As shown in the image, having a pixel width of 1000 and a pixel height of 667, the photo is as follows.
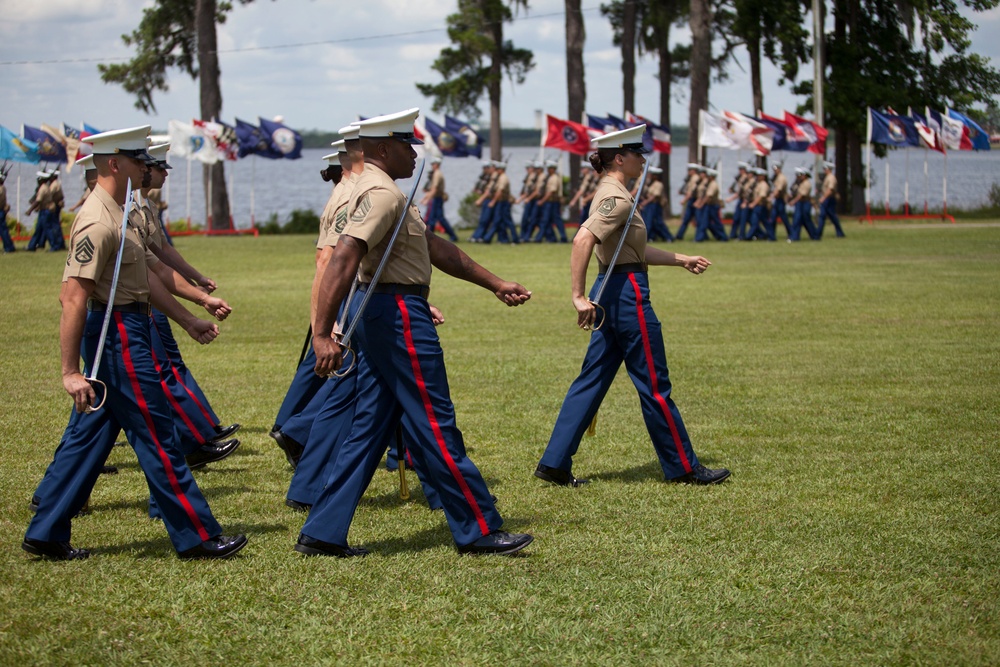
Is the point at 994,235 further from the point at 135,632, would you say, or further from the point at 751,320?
the point at 135,632

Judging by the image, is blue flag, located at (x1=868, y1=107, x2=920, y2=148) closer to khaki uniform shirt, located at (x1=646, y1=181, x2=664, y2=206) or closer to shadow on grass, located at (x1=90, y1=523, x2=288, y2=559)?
khaki uniform shirt, located at (x1=646, y1=181, x2=664, y2=206)

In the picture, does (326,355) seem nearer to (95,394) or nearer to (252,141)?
(95,394)

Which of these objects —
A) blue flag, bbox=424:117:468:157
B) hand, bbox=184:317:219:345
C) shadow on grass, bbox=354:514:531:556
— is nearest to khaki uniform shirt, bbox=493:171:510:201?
blue flag, bbox=424:117:468:157

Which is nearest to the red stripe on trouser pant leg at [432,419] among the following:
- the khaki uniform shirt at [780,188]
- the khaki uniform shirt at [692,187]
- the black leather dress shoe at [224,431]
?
the black leather dress shoe at [224,431]

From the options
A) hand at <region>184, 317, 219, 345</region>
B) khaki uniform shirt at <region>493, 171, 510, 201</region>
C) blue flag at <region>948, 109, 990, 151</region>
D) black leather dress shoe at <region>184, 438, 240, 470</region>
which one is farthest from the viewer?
blue flag at <region>948, 109, 990, 151</region>

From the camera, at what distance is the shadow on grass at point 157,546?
5.55 m

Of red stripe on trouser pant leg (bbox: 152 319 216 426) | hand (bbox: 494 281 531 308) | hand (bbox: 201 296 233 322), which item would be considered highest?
hand (bbox: 494 281 531 308)

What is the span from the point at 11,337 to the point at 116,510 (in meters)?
7.48

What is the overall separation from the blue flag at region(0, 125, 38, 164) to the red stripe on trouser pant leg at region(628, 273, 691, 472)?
25.8 m

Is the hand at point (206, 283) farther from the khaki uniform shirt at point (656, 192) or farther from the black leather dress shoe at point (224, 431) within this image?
the khaki uniform shirt at point (656, 192)

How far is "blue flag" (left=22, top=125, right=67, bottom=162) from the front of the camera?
98.5 feet

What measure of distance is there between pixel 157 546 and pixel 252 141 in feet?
92.6

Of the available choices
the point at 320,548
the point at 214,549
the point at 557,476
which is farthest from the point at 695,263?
the point at 214,549

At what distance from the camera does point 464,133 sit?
3291 cm
